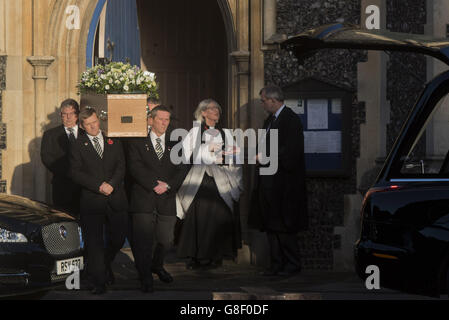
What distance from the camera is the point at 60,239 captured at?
907 cm

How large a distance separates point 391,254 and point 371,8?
5.74 meters

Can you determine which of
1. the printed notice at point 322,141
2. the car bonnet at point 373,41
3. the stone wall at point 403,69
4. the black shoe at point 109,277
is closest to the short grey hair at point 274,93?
the printed notice at point 322,141

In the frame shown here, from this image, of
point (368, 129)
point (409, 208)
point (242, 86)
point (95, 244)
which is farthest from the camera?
point (242, 86)

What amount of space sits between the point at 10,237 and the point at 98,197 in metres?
1.20

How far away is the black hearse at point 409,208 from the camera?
21.2 ft

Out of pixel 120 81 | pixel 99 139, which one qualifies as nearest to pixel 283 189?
pixel 120 81

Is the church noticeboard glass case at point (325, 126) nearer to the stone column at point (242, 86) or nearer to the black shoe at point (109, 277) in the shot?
the stone column at point (242, 86)

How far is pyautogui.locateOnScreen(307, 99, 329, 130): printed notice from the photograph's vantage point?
11.9 m

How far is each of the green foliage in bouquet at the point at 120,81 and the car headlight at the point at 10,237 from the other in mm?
2590

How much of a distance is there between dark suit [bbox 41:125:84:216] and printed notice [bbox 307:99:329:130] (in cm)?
288

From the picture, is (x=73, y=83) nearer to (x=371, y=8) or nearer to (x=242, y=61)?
(x=242, y=61)

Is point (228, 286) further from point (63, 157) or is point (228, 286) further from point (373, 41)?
point (373, 41)

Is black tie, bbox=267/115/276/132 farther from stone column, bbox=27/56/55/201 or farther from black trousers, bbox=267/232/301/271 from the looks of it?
stone column, bbox=27/56/55/201
